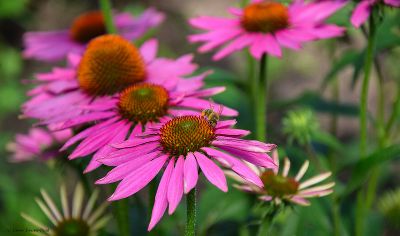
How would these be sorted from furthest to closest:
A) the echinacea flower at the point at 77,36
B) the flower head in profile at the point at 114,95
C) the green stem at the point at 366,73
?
1. the echinacea flower at the point at 77,36
2. the green stem at the point at 366,73
3. the flower head in profile at the point at 114,95

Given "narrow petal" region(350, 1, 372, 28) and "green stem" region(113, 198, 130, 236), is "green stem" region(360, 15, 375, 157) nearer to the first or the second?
"narrow petal" region(350, 1, 372, 28)

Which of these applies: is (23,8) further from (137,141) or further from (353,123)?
(137,141)

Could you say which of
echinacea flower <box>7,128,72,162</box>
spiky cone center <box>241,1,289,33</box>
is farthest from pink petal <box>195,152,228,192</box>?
echinacea flower <box>7,128,72,162</box>

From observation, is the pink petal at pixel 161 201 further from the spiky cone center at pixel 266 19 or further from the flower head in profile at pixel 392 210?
the flower head in profile at pixel 392 210

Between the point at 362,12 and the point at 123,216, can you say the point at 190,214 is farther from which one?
the point at 362,12

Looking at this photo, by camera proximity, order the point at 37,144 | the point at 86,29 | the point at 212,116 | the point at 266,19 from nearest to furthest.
A: 1. the point at 212,116
2. the point at 266,19
3. the point at 37,144
4. the point at 86,29

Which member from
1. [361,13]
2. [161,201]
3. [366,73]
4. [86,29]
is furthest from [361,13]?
[86,29]

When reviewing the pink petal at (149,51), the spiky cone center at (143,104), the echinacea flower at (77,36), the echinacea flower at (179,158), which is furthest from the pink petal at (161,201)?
the echinacea flower at (77,36)
